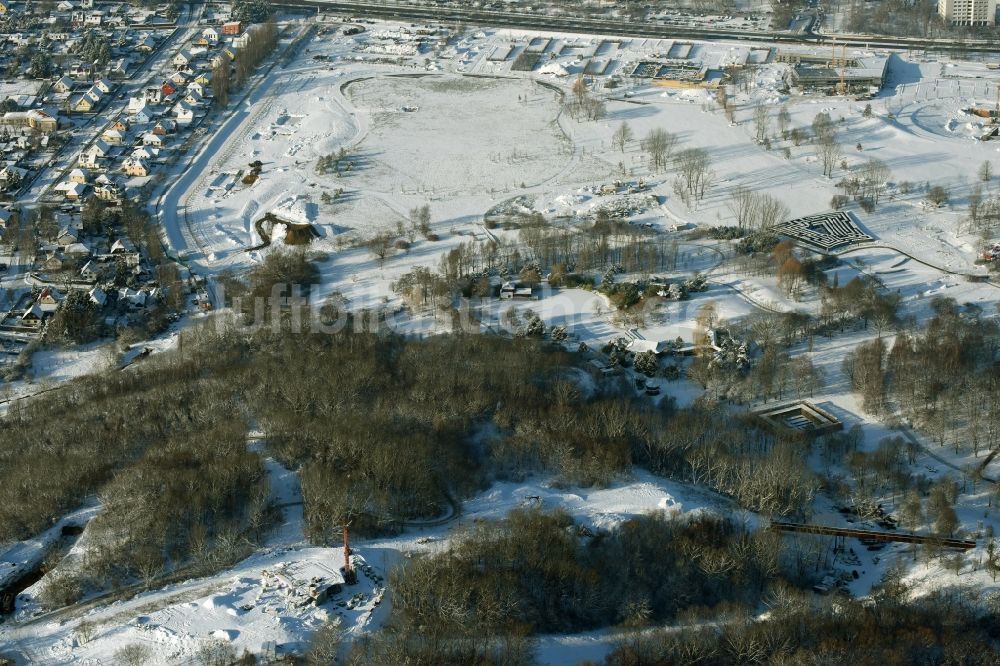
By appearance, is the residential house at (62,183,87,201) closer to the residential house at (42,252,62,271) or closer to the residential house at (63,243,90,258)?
the residential house at (63,243,90,258)

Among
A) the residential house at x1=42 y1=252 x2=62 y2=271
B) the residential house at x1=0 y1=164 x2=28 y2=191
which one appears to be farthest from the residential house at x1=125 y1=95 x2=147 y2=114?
the residential house at x1=42 y1=252 x2=62 y2=271

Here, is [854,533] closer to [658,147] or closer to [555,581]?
[555,581]

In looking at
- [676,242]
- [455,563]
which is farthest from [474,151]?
[455,563]

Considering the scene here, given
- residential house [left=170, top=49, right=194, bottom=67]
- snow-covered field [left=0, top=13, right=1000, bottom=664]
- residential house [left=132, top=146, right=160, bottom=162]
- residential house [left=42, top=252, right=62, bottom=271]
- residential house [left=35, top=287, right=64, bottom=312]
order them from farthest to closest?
1. residential house [left=170, top=49, right=194, bottom=67]
2. residential house [left=132, top=146, right=160, bottom=162]
3. residential house [left=42, top=252, right=62, bottom=271]
4. residential house [left=35, top=287, right=64, bottom=312]
5. snow-covered field [left=0, top=13, right=1000, bottom=664]

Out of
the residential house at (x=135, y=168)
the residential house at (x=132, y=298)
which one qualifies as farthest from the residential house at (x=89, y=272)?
the residential house at (x=135, y=168)

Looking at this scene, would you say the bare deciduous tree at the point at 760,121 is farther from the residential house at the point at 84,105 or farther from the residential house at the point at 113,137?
the residential house at the point at 84,105

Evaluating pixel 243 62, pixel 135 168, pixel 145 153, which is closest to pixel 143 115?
pixel 145 153

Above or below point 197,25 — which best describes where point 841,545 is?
below

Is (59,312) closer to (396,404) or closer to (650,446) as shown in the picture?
(396,404)

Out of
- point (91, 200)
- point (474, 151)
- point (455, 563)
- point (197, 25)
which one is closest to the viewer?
point (455, 563)
